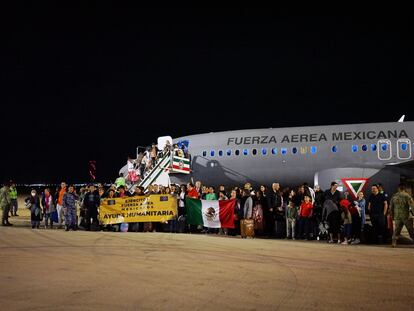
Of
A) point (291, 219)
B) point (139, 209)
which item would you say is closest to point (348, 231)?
point (291, 219)

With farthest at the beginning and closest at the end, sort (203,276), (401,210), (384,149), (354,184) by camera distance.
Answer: (384,149) < (354,184) < (401,210) < (203,276)

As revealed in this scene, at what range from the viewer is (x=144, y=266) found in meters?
9.34

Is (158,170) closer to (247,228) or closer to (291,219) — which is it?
(247,228)

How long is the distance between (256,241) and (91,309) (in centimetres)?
830

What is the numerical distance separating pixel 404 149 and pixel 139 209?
1265cm

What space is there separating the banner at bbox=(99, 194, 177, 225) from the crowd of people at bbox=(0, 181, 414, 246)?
259mm

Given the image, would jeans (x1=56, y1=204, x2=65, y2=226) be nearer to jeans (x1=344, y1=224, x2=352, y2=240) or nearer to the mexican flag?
the mexican flag

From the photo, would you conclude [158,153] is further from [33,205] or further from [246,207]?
[246,207]

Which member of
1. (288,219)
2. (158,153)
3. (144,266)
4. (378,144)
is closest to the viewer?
(144,266)

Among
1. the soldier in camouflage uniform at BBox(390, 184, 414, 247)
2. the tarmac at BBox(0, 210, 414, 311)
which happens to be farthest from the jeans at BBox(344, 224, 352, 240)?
the soldier in camouflage uniform at BBox(390, 184, 414, 247)

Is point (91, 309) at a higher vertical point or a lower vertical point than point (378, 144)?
lower

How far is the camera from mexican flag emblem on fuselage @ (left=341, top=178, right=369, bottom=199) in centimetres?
1903

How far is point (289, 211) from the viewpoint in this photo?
14609 mm

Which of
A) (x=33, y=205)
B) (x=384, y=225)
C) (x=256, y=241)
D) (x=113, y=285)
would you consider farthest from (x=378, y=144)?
(x=113, y=285)
